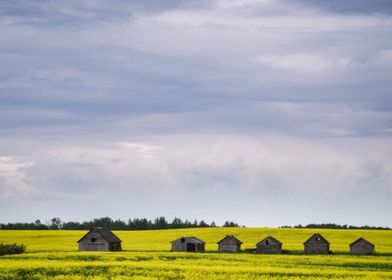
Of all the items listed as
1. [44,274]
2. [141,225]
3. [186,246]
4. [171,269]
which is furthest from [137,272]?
[141,225]

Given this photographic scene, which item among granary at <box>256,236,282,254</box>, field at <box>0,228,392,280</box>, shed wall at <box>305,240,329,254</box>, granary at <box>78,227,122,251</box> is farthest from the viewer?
granary at <box>78,227,122,251</box>

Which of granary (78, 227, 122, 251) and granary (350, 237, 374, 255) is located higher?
granary (78, 227, 122, 251)

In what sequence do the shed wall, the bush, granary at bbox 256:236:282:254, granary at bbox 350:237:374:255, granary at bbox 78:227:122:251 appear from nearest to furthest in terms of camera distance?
the bush, granary at bbox 350:237:374:255, the shed wall, granary at bbox 256:236:282:254, granary at bbox 78:227:122:251

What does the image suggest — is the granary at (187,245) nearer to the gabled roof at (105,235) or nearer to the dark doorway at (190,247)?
the dark doorway at (190,247)

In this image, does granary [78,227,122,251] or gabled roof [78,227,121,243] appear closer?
granary [78,227,122,251]

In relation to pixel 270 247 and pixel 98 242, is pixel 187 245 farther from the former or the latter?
pixel 98 242

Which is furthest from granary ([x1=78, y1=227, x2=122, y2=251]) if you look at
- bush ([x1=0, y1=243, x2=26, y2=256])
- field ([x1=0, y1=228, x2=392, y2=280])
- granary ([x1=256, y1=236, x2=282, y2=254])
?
granary ([x1=256, y1=236, x2=282, y2=254])

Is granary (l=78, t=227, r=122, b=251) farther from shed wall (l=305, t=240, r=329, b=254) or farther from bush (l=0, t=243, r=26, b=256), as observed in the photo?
shed wall (l=305, t=240, r=329, b=254)

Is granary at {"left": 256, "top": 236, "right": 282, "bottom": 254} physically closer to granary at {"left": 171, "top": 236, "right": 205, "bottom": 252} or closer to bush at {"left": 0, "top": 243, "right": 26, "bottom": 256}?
granary at {"left": 171, "top": 236, "right": 205, "bottom": 252}

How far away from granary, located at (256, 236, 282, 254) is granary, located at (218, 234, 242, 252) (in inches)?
106

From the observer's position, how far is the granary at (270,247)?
291 ft

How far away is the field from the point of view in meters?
46.5

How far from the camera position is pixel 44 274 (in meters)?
46.1

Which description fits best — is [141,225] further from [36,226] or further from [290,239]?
[290,239]
